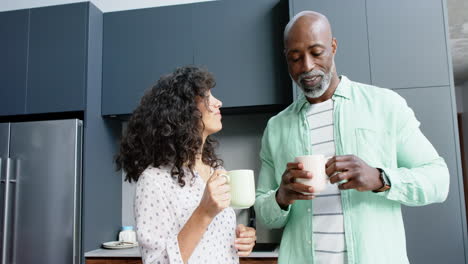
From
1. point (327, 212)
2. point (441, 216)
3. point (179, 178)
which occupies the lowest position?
point (441, 216)

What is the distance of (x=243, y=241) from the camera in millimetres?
1089

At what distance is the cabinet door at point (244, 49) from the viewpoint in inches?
98.0

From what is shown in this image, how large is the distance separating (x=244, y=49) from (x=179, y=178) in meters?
1.63

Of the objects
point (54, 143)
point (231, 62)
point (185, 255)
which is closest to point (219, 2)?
point (231, 62)

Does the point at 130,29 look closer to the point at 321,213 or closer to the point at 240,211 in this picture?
the point at 240,211

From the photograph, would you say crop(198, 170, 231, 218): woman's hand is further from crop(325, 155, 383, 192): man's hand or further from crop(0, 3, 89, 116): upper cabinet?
crop(0, 3, 89, 116): upper cabinet

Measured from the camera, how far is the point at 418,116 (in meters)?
2.10

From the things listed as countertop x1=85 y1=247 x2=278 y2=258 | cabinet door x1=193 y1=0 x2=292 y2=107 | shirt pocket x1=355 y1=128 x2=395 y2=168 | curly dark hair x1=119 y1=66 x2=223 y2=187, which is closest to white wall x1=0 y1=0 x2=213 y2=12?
cabinet door x1=193 y1=0 x2=292 y2=107

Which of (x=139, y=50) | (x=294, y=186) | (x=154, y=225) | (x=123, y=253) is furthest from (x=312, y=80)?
(x=139, y=50)

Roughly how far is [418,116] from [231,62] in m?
1.16

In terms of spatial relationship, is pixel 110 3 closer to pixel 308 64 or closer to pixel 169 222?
pixel 308 64

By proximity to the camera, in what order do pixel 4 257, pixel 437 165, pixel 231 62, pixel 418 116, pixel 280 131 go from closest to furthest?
pixel 437 165, pixel 280 131, pixel 418 116, pixel 4 257, pixel 231 62

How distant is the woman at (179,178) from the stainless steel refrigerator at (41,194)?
1327mm

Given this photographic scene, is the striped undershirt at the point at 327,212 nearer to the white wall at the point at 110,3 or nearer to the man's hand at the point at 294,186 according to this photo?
the man's hand at the point at 294,186
